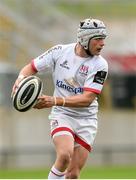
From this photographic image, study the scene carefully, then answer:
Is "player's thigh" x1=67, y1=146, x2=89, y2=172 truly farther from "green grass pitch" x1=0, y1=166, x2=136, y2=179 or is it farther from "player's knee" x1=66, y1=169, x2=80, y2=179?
"green grass pitch" x1=0, y1=166, x2=136, y2=179

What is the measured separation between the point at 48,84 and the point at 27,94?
19.8 meters

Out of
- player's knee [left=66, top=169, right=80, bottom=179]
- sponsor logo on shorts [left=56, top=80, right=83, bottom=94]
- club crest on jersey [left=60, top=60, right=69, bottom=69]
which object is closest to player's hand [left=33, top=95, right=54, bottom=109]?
sponsor logo on shorts [left=56, top=80, right=83, bottom=94]

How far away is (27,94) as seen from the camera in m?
14.7

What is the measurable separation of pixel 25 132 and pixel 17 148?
649 millimetres

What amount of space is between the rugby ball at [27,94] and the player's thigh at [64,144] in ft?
2.61

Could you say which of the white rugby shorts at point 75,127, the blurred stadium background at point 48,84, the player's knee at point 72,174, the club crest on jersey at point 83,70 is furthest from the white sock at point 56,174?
the blurred stadium background at point 48,84

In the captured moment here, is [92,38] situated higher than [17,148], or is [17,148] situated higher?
[92,38]

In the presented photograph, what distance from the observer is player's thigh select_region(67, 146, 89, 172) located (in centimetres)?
1567

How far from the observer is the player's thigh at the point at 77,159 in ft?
51.4

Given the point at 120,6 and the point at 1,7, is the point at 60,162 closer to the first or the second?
the point at 1,7

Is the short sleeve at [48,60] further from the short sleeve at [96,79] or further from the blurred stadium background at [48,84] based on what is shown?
the blurred stadium background at [48,84]

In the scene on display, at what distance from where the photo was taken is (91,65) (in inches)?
605

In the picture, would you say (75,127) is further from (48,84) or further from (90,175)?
(48,84)

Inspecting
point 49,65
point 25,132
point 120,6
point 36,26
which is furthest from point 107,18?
point 49,65
